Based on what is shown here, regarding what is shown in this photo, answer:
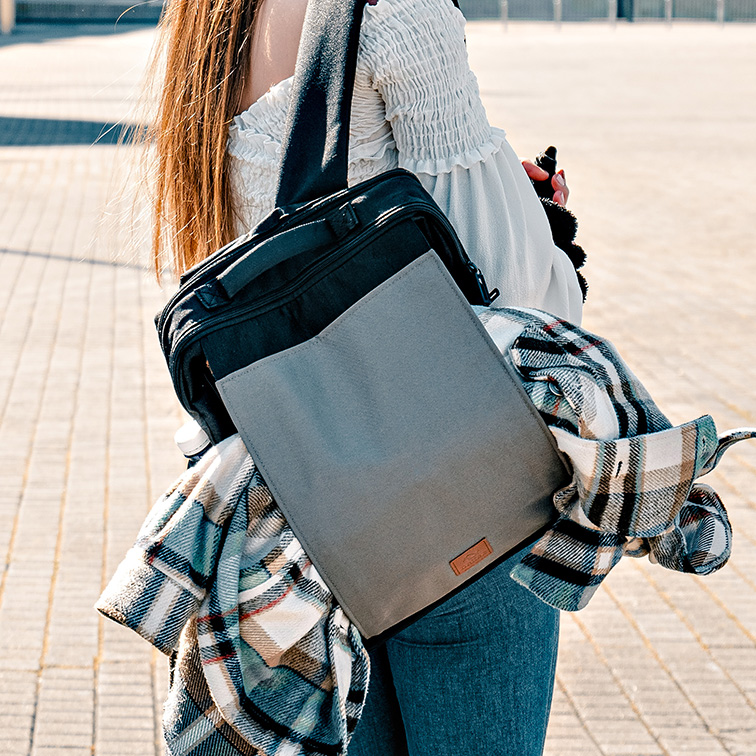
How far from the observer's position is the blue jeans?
55.2 inches

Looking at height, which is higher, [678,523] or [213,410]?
[213,410]

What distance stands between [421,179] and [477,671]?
673 millimetres

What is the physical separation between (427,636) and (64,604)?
7.41 feet

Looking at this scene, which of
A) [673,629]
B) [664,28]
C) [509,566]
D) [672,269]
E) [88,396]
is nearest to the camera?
[509,566]

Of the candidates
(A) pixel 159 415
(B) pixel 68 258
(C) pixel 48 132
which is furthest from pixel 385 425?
(C) pixel 48 132

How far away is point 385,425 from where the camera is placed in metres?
1.14

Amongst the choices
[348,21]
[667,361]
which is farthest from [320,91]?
[667,361]

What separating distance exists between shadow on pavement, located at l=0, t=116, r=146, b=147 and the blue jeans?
11.8 meters

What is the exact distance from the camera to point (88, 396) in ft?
16.9

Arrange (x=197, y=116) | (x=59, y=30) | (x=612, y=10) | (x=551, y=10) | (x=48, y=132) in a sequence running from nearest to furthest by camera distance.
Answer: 1. (x=197, y=116)
2. (x=48, y=132)
3. (x=59, y=30)
4. (x=612, y=10)
5. (x=551, y=10)

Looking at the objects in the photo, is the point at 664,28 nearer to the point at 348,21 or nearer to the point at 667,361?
the point at 667,361

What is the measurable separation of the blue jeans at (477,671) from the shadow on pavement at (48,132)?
1182 cm

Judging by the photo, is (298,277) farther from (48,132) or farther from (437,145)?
(48,132)

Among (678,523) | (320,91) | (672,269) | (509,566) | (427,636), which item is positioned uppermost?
(320,91)
